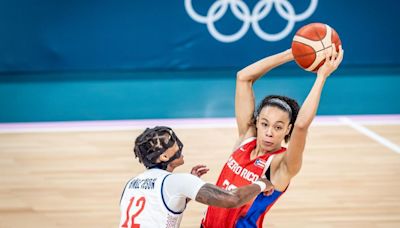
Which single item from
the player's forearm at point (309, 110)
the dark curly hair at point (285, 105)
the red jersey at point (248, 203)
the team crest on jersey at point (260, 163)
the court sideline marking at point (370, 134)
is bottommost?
the court sideline marking at point (370, 134)

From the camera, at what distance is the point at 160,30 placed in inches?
439

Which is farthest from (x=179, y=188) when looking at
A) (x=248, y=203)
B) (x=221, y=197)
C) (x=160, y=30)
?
(x=160, y=30)

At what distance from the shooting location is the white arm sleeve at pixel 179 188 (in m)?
4.16

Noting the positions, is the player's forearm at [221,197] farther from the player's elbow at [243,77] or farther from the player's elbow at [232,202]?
the player's elbow at [243,77]

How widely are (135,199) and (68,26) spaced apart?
23.3ft

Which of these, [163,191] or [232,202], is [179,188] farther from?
[232,202]

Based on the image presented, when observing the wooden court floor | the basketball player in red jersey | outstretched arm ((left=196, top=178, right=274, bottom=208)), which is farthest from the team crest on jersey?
the wooden court floor

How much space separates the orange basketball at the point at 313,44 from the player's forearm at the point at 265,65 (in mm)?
→ 75

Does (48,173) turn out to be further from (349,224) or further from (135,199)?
(135,199)

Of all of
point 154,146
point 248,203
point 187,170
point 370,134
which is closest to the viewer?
point 154,146

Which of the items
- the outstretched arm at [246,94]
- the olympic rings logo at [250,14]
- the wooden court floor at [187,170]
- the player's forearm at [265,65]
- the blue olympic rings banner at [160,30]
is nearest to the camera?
the player's forearm at [265,65]

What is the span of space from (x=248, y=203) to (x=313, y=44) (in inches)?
41.4

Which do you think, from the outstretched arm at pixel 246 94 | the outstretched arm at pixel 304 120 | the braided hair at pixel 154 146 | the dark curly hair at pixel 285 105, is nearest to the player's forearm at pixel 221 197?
the braided hair at pixel 154 146

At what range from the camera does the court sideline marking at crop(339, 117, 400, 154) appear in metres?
9.03
